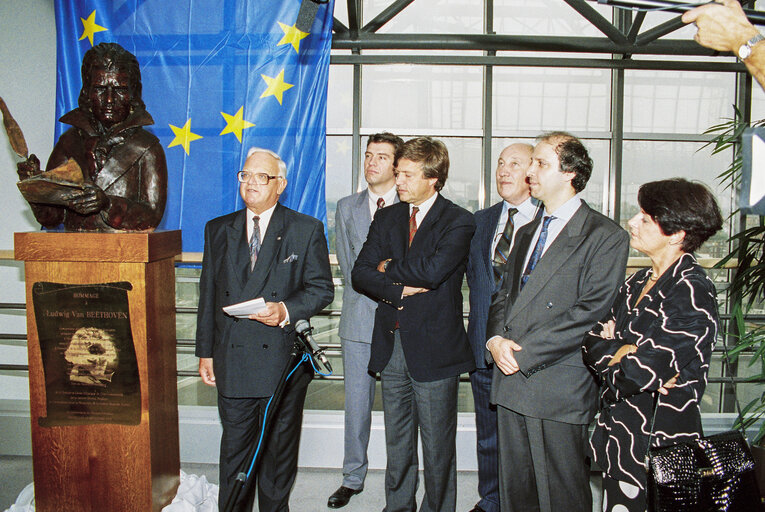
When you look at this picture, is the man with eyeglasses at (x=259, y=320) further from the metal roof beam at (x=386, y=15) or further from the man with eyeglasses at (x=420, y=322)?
the metal roof beam at (x=386, y=15)

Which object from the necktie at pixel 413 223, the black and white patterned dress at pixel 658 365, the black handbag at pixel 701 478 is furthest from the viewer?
the necktie at pixel 413 223

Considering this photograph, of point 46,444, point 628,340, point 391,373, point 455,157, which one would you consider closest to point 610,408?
point 628,340

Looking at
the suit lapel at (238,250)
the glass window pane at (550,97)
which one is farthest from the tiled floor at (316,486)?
the glass window pane at (550,97)

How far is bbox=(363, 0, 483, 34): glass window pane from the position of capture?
6000mm

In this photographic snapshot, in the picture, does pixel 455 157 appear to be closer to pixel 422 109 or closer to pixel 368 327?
pixel 422 109

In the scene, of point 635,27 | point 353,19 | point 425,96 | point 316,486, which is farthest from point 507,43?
point 316,486

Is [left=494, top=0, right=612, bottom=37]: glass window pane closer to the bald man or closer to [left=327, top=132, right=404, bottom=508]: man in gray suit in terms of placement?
[left=327, top=132, right=404, bottom=508]: man in gray suit

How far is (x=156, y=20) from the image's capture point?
3955mm

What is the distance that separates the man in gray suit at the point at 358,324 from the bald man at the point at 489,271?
0.51 m

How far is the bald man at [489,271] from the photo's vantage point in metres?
2.46

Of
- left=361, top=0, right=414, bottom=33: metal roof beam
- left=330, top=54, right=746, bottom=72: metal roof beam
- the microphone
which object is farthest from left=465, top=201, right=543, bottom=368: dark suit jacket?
left=330, top=54, right=746, bottom=72: metal roof beam

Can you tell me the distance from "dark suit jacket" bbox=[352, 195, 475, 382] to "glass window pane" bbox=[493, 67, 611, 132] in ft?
13.5

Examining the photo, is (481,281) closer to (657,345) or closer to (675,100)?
(657,345)

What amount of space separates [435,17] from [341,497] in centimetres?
511
